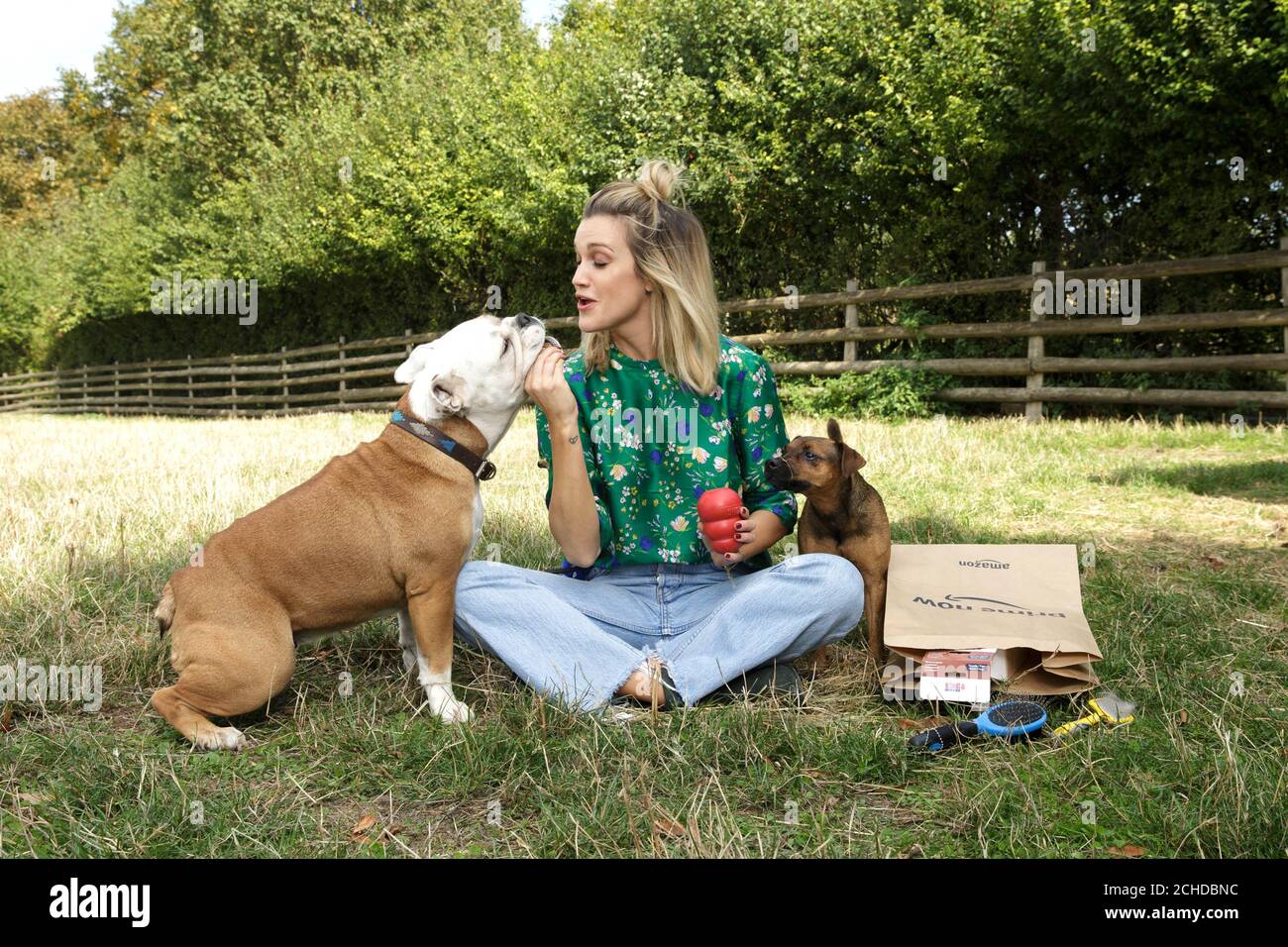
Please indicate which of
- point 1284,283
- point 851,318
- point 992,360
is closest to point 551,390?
point 1284,283

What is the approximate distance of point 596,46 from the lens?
1566cm

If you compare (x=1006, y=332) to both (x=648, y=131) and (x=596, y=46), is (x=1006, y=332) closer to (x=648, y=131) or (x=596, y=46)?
(x=648, y=131)

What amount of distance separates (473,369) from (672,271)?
31.9 inches

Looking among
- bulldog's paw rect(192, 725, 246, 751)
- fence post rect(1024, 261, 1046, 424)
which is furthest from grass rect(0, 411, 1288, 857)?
fence post rect(1024, 261, 1046, 424)

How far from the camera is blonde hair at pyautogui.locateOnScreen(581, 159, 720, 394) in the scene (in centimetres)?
357

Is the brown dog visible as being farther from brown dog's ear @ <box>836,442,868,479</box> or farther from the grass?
the grass

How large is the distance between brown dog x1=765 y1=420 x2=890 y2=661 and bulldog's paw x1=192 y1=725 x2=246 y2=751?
1.98 metres

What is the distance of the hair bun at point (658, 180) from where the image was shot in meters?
3.67

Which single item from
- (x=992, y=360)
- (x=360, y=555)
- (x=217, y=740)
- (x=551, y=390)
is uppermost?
(x=992, y=360)

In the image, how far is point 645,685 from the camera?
330 centimetres

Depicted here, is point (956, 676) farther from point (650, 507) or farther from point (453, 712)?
point (453, 712)

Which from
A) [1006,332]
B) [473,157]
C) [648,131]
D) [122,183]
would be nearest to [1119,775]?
[1006,332]

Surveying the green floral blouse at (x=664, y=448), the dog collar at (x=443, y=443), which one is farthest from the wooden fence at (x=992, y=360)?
the dog collar at (x=443, y=443)

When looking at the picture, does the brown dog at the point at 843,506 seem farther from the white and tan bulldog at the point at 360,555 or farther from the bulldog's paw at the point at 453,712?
the bulldog's paw at the point at 453,712
